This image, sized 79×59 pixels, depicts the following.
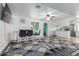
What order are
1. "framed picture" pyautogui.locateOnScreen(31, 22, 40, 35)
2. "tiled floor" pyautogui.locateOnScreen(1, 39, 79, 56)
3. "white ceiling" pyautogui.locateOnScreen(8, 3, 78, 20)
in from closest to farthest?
"tiled floor" pyautogui.locateOnScreen(1, 39, 79, 56) < "white ceiling" pyautogui.locateOnScreen(8, 3, 78, 20) < "framed picture" pyautogui.locateOnScreen(31, 22, 40, 35)

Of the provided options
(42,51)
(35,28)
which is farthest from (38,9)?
(42,51)

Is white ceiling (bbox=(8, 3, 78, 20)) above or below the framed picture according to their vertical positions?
above

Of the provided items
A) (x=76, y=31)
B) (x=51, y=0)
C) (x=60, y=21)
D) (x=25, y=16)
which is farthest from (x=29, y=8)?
(x=76, y=31)

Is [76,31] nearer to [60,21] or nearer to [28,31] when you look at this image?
[60,21]

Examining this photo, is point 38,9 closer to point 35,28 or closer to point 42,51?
point 35,28

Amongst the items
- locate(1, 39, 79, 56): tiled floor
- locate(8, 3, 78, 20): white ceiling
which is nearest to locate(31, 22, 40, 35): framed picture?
locate(8, 3, 78, 20): white ceiling

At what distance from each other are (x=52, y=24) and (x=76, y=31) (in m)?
2.63

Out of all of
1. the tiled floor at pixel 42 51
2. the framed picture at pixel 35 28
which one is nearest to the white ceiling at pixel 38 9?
the framed picture at pixel 35 28

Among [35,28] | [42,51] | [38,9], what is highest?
[38,9]

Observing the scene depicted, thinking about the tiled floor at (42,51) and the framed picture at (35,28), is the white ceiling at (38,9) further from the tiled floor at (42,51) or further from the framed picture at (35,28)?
the tiled floor at (42,51)

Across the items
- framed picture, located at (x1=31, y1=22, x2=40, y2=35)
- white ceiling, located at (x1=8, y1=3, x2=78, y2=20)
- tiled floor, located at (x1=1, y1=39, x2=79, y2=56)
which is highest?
white ceiling, located at (x1=8, y1=3, x2=78, y2=20)

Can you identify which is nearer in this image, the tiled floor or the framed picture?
the tiled floor

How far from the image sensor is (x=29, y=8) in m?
5.23

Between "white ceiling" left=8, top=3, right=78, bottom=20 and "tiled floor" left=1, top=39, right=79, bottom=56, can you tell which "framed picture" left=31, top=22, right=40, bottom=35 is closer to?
"white ceiling" left=8, top=3, right=78, bottom=20
